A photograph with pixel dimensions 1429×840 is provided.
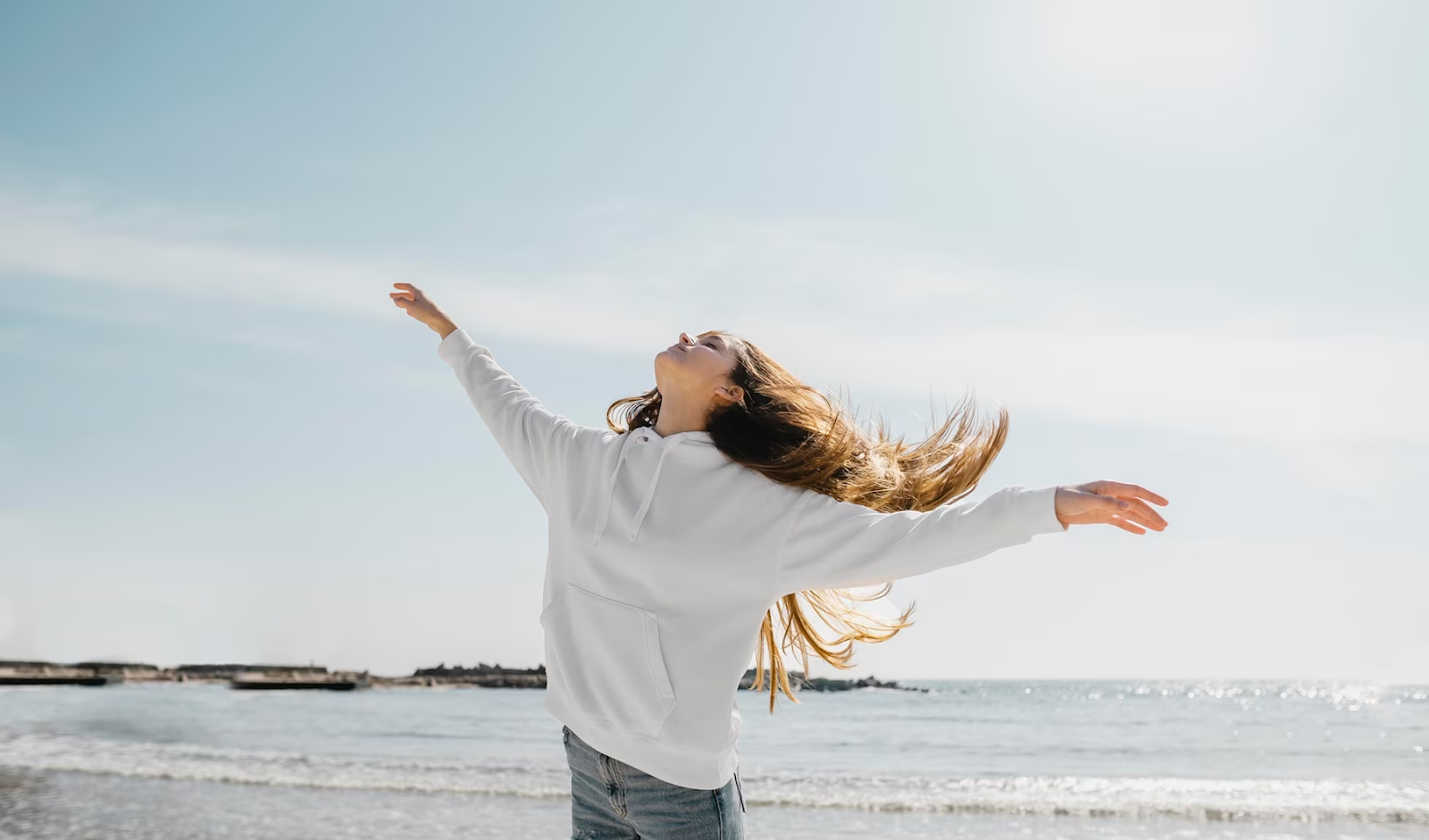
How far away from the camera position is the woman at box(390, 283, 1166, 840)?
1.87m

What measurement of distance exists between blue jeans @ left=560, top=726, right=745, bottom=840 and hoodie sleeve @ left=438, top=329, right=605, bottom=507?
0.60 meters

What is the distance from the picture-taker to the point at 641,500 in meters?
2.02

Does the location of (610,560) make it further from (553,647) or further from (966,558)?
(966,558)

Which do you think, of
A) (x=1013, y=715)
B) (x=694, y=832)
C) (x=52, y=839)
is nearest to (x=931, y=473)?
(x=694, y=832)

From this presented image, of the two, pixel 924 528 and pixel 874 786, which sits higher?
pixel 924 528

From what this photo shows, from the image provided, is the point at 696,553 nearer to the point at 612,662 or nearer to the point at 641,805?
the point at 612,662

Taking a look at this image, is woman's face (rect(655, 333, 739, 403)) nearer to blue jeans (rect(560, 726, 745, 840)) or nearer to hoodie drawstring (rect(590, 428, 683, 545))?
hoodie drawstring (rect(590, 428, 683, 545))

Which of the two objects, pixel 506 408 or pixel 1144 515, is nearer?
pixel 1144 515

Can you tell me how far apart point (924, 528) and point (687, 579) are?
0.48m

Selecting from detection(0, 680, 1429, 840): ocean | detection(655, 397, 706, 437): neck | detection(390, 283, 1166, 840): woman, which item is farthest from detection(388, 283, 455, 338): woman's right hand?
detection(0, 680, 1429, 840): ocean

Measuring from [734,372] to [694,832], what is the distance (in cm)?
96

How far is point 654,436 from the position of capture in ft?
6.99

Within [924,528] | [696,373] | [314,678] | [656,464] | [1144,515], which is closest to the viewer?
[1144,515]

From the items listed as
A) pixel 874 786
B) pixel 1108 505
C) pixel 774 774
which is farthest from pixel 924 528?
pixel 774 774
